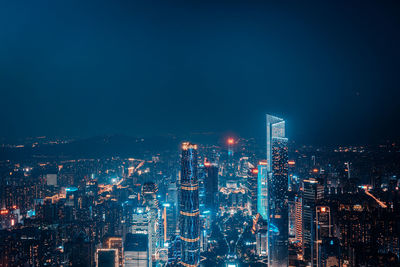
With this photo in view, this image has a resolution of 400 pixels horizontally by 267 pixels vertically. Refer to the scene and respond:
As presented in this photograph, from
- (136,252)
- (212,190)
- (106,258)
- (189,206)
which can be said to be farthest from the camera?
(212,190)

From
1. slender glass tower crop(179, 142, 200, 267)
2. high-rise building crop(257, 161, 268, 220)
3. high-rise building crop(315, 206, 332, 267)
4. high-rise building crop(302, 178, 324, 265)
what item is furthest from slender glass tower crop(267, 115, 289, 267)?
slender glass tower crop(179, 142, 200, 267)

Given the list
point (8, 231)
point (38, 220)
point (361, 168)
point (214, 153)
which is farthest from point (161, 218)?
point (361, 168)

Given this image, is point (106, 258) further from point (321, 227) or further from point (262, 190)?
point (262, 190)

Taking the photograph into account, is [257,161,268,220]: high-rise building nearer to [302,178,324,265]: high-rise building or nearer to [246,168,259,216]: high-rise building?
[246,168,259,216]: high-rise building

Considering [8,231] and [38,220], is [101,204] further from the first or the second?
[8,231]

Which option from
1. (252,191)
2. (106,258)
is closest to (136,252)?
(106,258)
